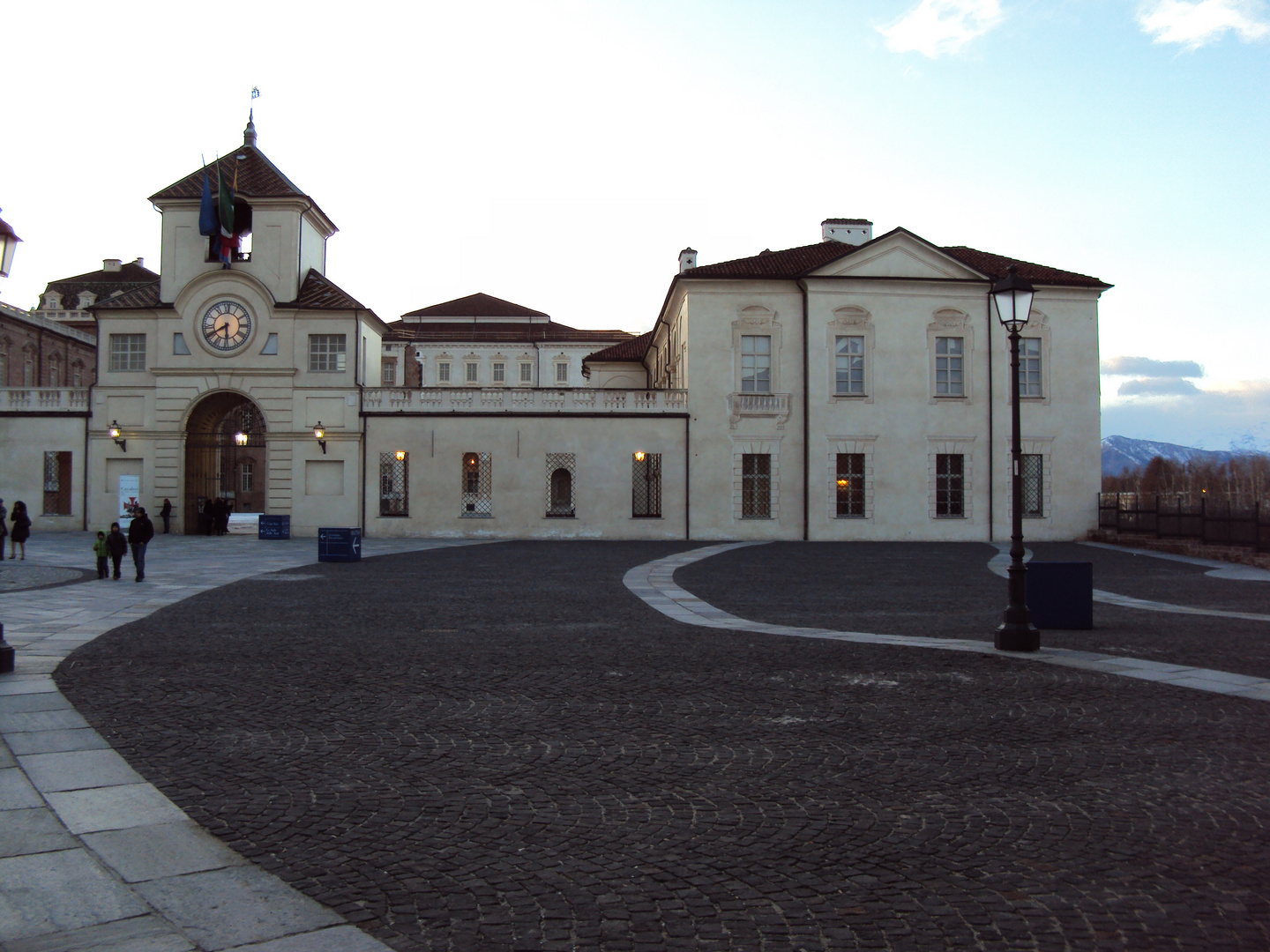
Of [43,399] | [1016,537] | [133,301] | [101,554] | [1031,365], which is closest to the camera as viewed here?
[1016,537]

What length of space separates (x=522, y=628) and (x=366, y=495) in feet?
81.7

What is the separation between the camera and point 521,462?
35.4 m

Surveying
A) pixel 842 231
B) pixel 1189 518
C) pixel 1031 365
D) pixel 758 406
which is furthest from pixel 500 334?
pixel 1189 518

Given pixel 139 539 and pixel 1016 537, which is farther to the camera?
pixel 139 539

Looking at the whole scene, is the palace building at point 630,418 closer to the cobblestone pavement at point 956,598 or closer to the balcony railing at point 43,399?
the balcony railing at point 43,399

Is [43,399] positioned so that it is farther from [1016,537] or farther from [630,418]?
[1016,537]

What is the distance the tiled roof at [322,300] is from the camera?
1394 inches

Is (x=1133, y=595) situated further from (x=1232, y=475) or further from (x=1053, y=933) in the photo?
(x=1232, y=475)

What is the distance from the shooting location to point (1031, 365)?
36.2m

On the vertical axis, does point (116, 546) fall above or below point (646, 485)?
below

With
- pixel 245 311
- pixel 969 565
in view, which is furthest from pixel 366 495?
pixel 969 565

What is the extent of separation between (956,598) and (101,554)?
630 inches

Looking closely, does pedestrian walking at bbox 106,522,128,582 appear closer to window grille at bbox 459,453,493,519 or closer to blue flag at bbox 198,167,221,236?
window grille at bbox 459,453,493,519

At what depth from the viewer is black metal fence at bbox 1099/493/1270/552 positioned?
2461cm
